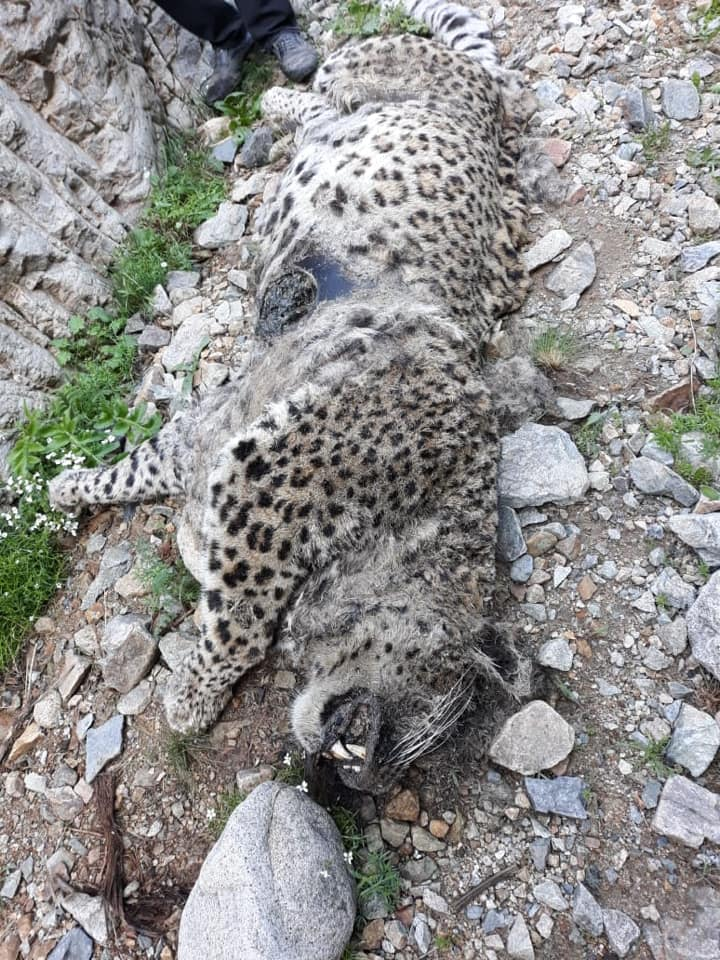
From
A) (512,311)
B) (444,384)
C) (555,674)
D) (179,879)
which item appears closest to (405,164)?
(512,311)

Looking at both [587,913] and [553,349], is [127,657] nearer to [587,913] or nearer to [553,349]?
[587,913]

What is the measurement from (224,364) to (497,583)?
7.91 feet

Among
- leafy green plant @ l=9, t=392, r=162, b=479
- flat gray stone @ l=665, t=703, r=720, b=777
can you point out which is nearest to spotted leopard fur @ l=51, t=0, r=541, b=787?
leafy green plant @ l=9, t=392, r=162, b=479

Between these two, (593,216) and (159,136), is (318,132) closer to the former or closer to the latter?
(159,136)

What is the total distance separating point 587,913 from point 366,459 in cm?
214

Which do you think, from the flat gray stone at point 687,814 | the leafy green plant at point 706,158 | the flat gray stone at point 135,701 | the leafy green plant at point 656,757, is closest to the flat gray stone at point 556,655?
the leafy green plant at point 656,757

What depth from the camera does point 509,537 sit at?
13.4ft

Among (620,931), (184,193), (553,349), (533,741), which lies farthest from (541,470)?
(184,193)

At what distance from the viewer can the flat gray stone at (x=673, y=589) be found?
3732mm

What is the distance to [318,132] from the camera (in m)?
5.64

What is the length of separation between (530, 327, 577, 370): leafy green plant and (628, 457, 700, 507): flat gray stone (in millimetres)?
777

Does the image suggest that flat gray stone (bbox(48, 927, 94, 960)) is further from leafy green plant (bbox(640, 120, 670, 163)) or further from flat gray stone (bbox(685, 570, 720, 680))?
leafy green plant (bbox(640, 120, 670, 163))

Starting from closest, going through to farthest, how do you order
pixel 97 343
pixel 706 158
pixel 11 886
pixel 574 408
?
pixel 11 886 → pixel 574 408 → pixel 706 158 → pixel 97 343

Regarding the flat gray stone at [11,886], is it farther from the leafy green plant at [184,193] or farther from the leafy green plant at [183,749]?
the leafy green plant at [184,193]
